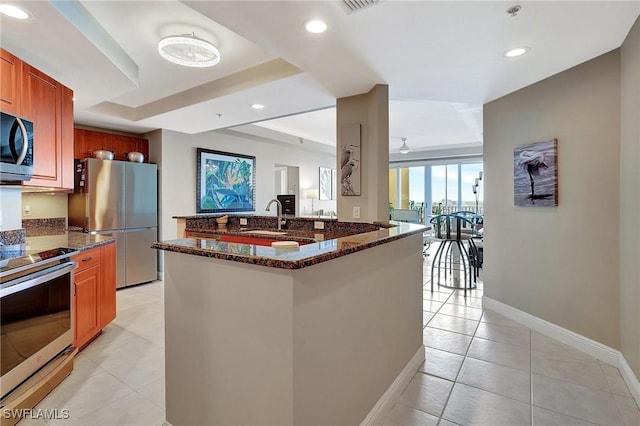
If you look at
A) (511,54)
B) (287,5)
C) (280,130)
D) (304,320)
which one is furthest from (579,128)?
(280,130)

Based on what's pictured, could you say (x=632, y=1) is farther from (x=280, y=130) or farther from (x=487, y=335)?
(x=280, y=130)

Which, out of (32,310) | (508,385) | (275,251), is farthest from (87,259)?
(508,385)

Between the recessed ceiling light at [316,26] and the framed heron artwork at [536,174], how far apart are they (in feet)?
7.64

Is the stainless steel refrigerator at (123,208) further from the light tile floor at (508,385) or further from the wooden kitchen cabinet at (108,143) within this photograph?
the light tile floor at (508,385)

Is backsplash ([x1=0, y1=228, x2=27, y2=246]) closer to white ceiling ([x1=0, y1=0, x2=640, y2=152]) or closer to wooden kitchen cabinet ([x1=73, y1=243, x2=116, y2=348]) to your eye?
wooden kitchen cabinet ([x1=73, y1=243, x2=116, y2=348])

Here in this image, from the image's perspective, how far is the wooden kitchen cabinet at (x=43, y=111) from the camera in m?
2.17

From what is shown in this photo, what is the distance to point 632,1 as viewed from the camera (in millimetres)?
1843

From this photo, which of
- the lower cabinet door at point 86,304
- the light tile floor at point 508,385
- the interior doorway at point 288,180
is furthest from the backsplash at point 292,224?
the interior doorway at point 288,180

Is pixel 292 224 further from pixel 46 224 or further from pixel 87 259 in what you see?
pixel 46 224

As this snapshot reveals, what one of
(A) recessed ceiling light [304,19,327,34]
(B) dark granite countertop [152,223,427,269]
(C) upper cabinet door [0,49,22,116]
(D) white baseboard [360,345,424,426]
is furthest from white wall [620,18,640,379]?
(C) upper cabinet door [0,49,22,116]

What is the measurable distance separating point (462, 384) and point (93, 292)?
3.05m

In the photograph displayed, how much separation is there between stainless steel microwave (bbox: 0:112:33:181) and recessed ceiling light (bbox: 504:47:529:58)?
136 inches

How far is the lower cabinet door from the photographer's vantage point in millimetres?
2533

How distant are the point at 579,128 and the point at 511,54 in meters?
0.93
